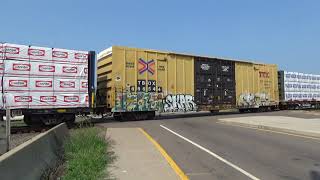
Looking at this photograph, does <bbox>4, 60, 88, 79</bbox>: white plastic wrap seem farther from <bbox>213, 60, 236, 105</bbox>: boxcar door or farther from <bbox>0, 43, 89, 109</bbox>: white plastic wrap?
<bbox>213, 60, 236, 105</bbox>: boxcar door

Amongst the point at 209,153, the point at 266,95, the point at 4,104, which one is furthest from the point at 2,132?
the point at 266,95

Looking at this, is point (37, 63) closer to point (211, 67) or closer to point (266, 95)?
point (211, 67)

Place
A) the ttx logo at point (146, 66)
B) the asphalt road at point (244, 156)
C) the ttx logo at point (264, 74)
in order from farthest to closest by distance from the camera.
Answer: the ttx logo at point (264, 74), the ttx logo at point (146, 66), the asphalt road at point (244, 156)

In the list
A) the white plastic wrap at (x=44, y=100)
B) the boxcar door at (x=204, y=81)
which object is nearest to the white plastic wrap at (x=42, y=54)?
the white plastic wrap at (x=44, y=100)

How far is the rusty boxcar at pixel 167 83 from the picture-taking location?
27.1 meters

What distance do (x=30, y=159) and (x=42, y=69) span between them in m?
14.0

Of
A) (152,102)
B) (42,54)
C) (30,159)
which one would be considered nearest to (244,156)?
(30,159)

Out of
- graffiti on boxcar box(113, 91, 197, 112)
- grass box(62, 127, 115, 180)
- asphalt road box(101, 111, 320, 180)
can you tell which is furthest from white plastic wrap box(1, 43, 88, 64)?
grass box(62, 127, 115, 180)

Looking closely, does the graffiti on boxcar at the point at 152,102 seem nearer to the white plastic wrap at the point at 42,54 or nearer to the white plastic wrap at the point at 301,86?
the white plastic wrap at the point at 42,54

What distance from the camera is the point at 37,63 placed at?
20078mm

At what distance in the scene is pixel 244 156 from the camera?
11172mm

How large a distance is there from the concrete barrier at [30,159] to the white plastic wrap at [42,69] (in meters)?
9.81

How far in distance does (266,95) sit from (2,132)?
105ft

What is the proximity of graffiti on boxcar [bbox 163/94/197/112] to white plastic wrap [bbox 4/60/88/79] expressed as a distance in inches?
358
